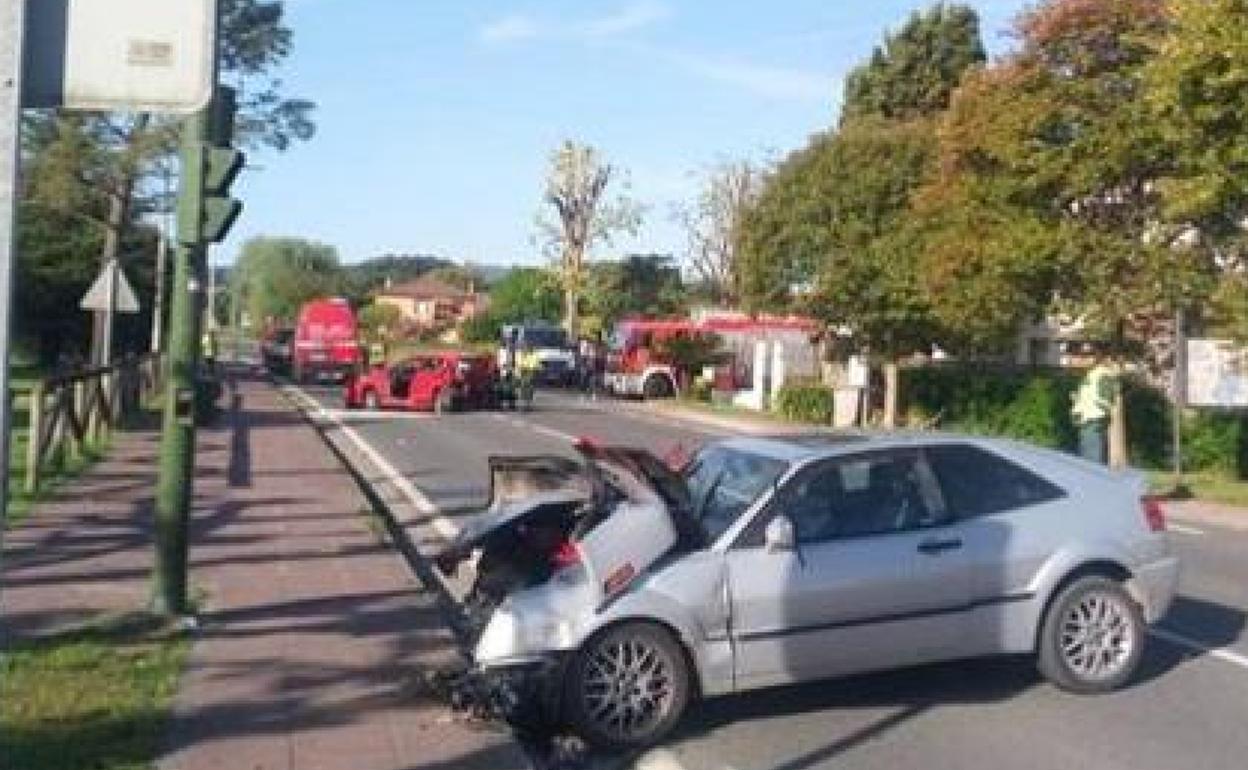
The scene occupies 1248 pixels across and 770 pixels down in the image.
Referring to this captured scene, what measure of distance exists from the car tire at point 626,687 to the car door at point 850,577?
14.7 inches

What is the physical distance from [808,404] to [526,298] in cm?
7674

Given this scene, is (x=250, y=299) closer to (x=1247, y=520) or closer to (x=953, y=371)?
(x=953, y=371)

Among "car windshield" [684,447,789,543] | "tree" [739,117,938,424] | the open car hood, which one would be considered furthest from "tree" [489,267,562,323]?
the open car hood

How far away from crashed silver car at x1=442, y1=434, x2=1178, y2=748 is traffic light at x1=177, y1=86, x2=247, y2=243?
90.8 inches

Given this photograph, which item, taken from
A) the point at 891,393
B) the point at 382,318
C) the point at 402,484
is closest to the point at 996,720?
the point at 402,484

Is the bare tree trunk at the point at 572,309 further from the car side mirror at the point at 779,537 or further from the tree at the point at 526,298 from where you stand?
the car side mirror at the point at 779,537

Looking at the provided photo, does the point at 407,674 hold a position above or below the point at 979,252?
below

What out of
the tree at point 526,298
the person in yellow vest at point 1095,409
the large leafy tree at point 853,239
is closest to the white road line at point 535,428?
the large leafy tree at point 853,239

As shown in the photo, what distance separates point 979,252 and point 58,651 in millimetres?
22823

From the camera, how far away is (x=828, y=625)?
939cm

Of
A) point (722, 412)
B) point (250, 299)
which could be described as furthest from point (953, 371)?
point (250, 299)

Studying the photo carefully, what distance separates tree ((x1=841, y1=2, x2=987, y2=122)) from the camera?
66062 millimetres

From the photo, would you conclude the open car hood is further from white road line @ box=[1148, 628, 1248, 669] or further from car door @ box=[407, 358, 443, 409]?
car door @ box=[407, 358, 443, 409]

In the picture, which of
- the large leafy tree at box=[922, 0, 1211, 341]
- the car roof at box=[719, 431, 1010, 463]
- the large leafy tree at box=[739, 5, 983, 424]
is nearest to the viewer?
the car roof at box=[719, 431, 1010, 463]
